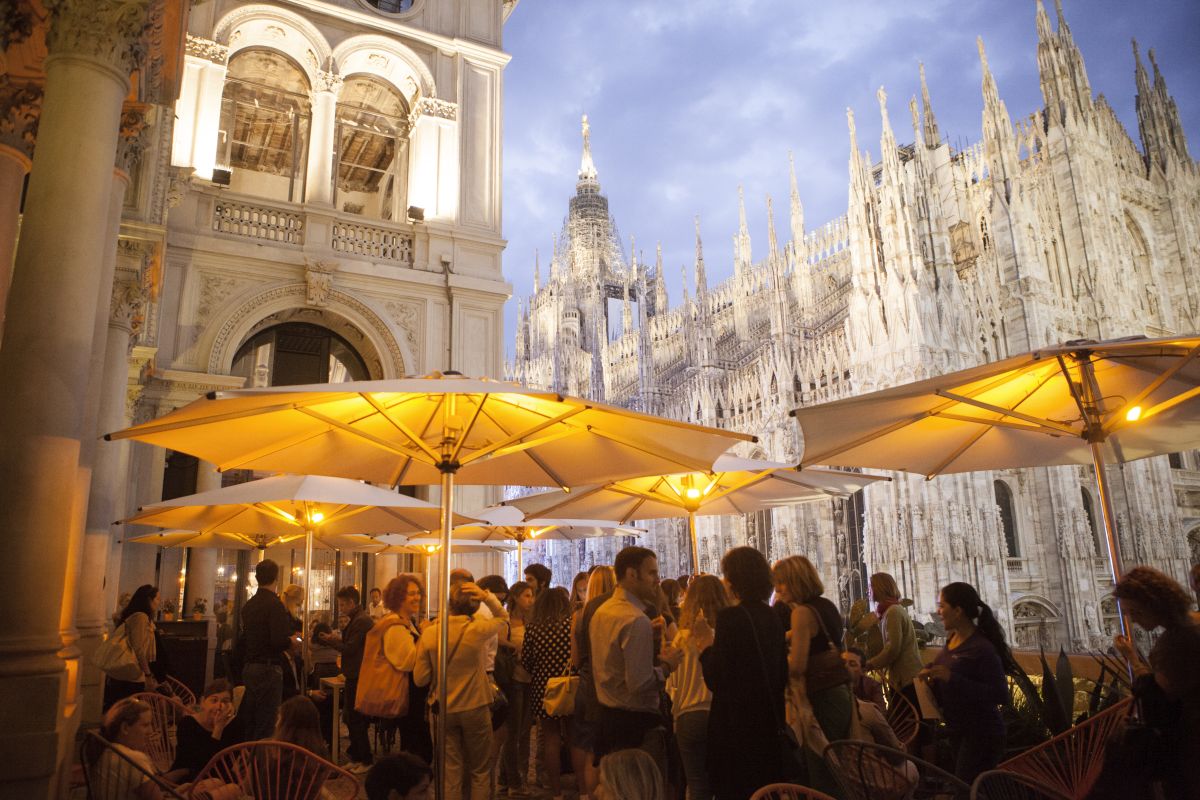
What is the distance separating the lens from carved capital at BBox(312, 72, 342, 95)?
1384cm

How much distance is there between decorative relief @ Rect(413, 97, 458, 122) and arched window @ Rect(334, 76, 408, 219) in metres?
0.92

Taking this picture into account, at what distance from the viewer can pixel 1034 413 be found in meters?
6.17

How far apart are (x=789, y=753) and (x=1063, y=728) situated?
11.0 feet

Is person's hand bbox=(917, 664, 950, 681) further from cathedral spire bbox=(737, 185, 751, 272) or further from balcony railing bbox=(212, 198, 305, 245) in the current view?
cathedral spire bbox=(737, 185, 751, 272)

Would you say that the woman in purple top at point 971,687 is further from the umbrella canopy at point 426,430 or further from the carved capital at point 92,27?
the carved capital at point 92,27

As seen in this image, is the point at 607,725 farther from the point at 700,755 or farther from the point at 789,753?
the point at 789,753

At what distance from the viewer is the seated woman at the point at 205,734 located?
472 cm

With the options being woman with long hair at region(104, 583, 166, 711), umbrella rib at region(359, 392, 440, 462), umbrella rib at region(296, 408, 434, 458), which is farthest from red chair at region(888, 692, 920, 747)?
woman with long hair at region(104, 583, 166, 711)

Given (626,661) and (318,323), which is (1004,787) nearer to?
(626,661)

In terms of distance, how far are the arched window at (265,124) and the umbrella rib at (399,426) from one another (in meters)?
10.6

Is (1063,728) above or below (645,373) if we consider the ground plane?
below

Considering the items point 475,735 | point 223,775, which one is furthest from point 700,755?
point 223,775

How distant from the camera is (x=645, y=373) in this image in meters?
35.7

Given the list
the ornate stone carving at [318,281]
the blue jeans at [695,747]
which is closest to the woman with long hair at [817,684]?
the blue jeans at [695,747]
